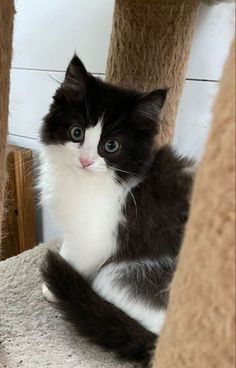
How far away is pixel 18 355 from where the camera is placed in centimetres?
77

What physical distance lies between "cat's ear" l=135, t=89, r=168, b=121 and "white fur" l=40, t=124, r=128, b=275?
9 centimetres

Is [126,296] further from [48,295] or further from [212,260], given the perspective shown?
[212,260]

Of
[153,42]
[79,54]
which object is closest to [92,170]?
[153,42]

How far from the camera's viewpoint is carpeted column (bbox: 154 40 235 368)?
276 mm

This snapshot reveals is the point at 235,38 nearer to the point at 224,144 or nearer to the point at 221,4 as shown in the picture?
the point at 224,144

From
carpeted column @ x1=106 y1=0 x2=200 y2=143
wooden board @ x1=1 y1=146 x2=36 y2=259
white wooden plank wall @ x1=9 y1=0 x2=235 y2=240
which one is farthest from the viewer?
wooden board @ x1=1 y1=146 x2=36 y2=259

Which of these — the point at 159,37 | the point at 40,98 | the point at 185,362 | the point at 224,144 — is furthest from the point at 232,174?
the point at 40,98

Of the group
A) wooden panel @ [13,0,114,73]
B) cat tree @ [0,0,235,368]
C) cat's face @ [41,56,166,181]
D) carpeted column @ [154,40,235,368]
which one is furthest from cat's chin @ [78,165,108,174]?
wooden panel @ [13,0,114,73]

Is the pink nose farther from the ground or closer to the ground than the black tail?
farther from the ground

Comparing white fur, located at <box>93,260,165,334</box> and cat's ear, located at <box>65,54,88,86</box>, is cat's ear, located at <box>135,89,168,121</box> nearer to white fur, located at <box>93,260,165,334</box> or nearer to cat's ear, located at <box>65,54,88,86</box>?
cat's ear, located at <box>65,54,88,86</box>

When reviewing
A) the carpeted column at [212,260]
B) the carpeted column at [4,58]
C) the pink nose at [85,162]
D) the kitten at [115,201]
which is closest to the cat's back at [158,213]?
the kitten at [115,201]

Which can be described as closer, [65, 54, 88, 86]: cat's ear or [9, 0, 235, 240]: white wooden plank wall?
[65, 54, 88, 86]: cat's ear

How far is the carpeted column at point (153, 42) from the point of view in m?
0.99

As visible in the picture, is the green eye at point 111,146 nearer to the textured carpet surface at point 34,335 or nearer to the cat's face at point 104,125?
the cat's face at point 104,125
